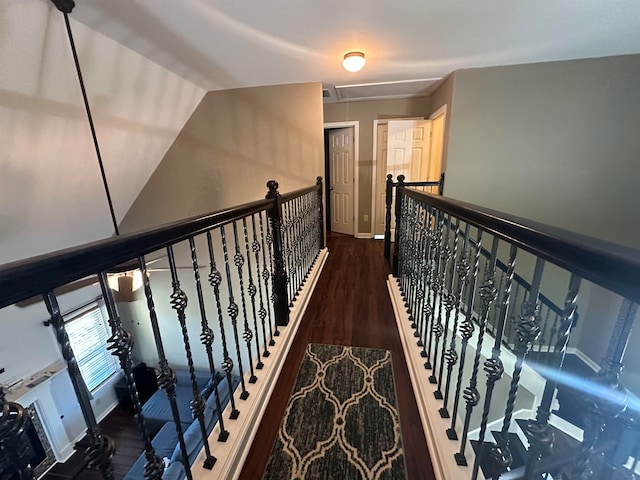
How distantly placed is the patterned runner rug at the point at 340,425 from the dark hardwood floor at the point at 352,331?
43mm

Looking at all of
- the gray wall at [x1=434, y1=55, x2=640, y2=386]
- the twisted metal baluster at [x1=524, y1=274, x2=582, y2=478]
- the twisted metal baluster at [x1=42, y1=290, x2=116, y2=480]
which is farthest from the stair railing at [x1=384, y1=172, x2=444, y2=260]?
the twisted metal baluster at [x1=42, y1=290, x2=116, y2=480]

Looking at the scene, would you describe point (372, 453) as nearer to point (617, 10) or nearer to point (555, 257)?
point (555, 257)

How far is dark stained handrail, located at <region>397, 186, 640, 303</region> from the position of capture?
1.33 feet

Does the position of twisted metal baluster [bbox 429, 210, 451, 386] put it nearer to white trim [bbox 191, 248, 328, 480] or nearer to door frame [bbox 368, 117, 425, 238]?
white trim [bbox 191, 248, 328, 480]

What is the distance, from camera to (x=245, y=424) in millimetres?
1206

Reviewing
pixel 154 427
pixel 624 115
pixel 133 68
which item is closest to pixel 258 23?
pixel 133 68

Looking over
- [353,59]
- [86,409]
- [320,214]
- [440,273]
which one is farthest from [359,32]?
[86,409]

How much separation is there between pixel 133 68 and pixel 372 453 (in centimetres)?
370

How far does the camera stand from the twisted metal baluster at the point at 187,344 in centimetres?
82

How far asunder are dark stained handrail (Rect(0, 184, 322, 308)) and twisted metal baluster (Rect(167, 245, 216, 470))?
0.07 metres

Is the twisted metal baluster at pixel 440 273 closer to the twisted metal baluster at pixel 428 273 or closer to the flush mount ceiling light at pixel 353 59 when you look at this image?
the twisted metal baluster at pixel 428 273

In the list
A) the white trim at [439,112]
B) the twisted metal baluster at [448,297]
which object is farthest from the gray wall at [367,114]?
the twisted metal baluster at [448,297]

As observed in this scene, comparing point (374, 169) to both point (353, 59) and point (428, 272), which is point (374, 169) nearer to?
point (353, 59)

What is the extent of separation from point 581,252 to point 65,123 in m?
3.62
